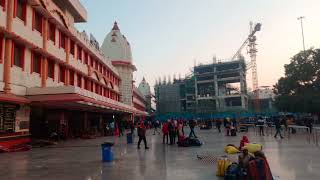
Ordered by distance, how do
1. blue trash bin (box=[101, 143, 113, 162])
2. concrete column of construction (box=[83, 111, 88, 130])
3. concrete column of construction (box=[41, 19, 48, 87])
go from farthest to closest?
concrete column of construction (box=[83, 111, 88, 130])
concrete column of construction (box=[41, 19, 48, 87])
blue trash bin (box=[101, 143, 113, 162])

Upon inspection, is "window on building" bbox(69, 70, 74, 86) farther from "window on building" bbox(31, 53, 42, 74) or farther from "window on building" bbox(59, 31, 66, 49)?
"window on building" bbox(31, 53, 42, 74)

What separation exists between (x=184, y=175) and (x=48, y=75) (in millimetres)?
20051

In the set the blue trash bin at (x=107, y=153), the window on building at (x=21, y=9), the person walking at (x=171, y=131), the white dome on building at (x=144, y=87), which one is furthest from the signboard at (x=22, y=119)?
the white dome on building at (x=144, y=87)

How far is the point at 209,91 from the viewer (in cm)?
12356

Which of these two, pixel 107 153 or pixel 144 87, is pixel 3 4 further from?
pixel 144 87

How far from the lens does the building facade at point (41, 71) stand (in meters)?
20.7

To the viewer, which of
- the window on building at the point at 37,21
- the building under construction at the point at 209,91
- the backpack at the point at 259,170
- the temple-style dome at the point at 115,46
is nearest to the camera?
the backpack at the point at 259,170

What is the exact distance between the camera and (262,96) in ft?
475

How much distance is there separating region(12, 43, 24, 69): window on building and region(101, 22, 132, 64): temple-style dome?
40903mm

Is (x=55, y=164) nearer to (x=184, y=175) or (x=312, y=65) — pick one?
(x=184, y=175)

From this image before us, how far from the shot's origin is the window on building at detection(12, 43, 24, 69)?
22.0 metres

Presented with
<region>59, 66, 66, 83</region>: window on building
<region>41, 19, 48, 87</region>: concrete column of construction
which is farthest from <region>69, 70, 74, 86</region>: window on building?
<region>41, 19, 48, 87</region>: concrete column of construction

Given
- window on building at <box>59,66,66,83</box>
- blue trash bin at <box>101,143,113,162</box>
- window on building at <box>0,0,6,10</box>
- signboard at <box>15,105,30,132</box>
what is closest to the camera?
blue trash bin at <box>101,143,113,162</box>

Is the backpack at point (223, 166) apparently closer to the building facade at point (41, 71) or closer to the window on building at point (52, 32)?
the building facade at point (41, 71)
